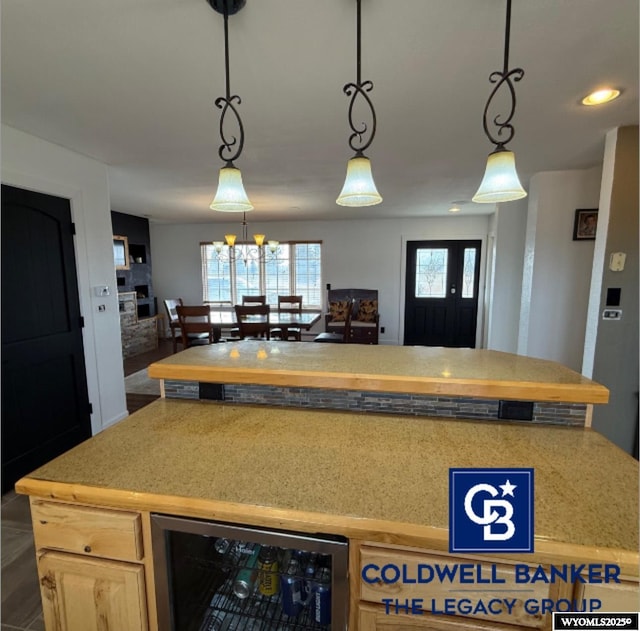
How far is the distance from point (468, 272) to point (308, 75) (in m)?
5.11

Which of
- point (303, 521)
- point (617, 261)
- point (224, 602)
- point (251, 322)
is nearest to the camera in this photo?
point (303, 521)

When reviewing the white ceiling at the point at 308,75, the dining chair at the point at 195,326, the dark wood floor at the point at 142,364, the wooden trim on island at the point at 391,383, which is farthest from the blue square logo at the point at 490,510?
the dining chair at the point at 195,326

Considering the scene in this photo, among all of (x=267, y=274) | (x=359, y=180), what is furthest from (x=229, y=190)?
(x=267, y=274)

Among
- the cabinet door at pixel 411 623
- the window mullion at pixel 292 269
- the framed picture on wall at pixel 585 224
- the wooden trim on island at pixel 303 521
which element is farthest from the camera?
the window mullion at pixel 292 269

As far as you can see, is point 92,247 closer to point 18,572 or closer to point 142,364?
point 18,572

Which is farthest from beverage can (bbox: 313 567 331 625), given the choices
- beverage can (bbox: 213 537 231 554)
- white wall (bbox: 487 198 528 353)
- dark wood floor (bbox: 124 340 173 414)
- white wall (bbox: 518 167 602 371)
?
white wall (bbox: 487 198 528 353)

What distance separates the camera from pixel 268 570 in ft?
3.33

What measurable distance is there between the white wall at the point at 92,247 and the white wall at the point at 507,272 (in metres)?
3.93

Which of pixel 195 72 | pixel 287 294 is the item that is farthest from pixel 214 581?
pixel 287 294

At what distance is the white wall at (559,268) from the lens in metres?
3.02

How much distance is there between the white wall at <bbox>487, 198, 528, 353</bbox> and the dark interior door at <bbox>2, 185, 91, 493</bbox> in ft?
13.5

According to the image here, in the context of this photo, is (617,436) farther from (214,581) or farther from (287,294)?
(287,294)

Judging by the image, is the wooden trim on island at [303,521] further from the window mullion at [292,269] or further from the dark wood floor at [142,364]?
the window mullion at [292,269]

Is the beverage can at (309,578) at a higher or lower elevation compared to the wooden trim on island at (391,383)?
lower
